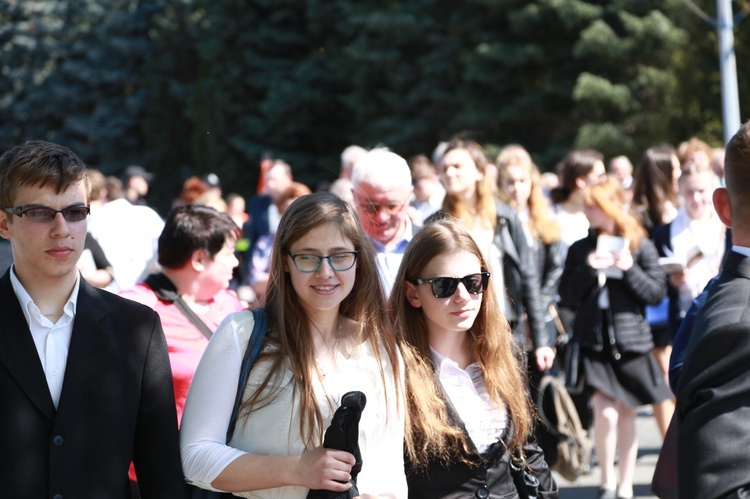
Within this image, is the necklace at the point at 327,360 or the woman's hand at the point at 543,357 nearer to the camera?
the necklace at the point at 327,360

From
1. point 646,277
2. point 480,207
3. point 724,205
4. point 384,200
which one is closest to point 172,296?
point 384,200

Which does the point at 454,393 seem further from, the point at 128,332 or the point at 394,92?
the point at 394,92

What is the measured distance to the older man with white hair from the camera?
532 cm

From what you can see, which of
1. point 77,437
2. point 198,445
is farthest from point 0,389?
point 198,445

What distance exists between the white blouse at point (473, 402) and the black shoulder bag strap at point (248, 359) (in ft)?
2.77

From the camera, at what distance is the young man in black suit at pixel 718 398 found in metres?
2.44

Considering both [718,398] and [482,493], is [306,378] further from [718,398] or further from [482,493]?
[718,398]

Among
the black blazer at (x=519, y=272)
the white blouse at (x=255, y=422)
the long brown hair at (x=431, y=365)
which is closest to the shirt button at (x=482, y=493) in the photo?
the long brown hair at (x=431, y=365)

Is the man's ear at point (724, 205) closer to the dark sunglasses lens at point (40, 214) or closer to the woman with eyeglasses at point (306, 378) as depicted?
the woman with eyeglasses at point (306, 378)

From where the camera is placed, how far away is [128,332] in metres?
3.31

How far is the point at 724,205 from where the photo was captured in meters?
2.79

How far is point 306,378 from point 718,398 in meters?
1.27

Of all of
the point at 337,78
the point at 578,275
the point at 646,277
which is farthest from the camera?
the point at 337,78

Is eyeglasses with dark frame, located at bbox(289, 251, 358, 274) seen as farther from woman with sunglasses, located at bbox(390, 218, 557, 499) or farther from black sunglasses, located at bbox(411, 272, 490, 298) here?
black sunglasses, located at bbox(411, 272, 490, 298)
